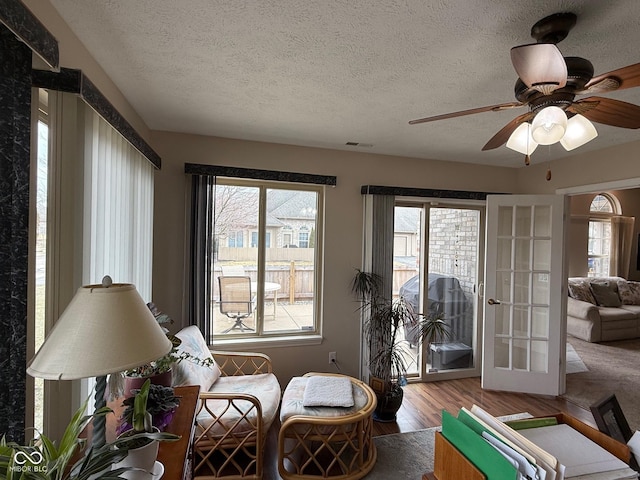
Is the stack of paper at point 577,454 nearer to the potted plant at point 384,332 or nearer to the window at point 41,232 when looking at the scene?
the potted plant at point 384,332

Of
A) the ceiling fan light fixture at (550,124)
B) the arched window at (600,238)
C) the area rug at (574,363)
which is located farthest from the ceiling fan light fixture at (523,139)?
the arched window at (600,238)

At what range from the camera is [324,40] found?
1486mm

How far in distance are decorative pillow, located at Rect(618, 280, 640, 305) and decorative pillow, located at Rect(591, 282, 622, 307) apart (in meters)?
0.18

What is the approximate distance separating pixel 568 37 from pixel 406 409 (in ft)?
9.70

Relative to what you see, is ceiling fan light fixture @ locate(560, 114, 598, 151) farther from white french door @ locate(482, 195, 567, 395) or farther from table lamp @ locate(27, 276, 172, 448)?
white french door @ locate(482, 195, 567, 395)

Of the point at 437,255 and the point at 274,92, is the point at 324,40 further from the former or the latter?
the point at 437,255

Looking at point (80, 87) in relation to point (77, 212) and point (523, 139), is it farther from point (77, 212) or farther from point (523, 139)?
point (523, 139)

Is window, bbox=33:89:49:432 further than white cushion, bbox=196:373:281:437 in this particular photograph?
No

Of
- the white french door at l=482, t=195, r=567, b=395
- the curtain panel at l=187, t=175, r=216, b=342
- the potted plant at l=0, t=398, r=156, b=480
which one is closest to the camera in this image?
the potted plant at l=0, t=398, r=156, b=480

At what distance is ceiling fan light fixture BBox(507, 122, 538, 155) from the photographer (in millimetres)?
1578

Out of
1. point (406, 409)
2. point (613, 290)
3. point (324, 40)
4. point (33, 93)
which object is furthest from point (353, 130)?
point (613, 290)

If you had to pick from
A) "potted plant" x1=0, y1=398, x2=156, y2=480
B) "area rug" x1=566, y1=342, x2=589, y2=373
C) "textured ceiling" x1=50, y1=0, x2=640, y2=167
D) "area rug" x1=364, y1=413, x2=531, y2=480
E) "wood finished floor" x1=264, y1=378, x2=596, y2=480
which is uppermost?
"textured ceiling" x1=50, y1=0, x2=640, y2=167

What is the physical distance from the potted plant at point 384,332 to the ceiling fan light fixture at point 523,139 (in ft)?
5.84

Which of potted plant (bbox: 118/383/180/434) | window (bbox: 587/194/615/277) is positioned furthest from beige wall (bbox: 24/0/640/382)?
window (bbox: 587/194/615/277)
